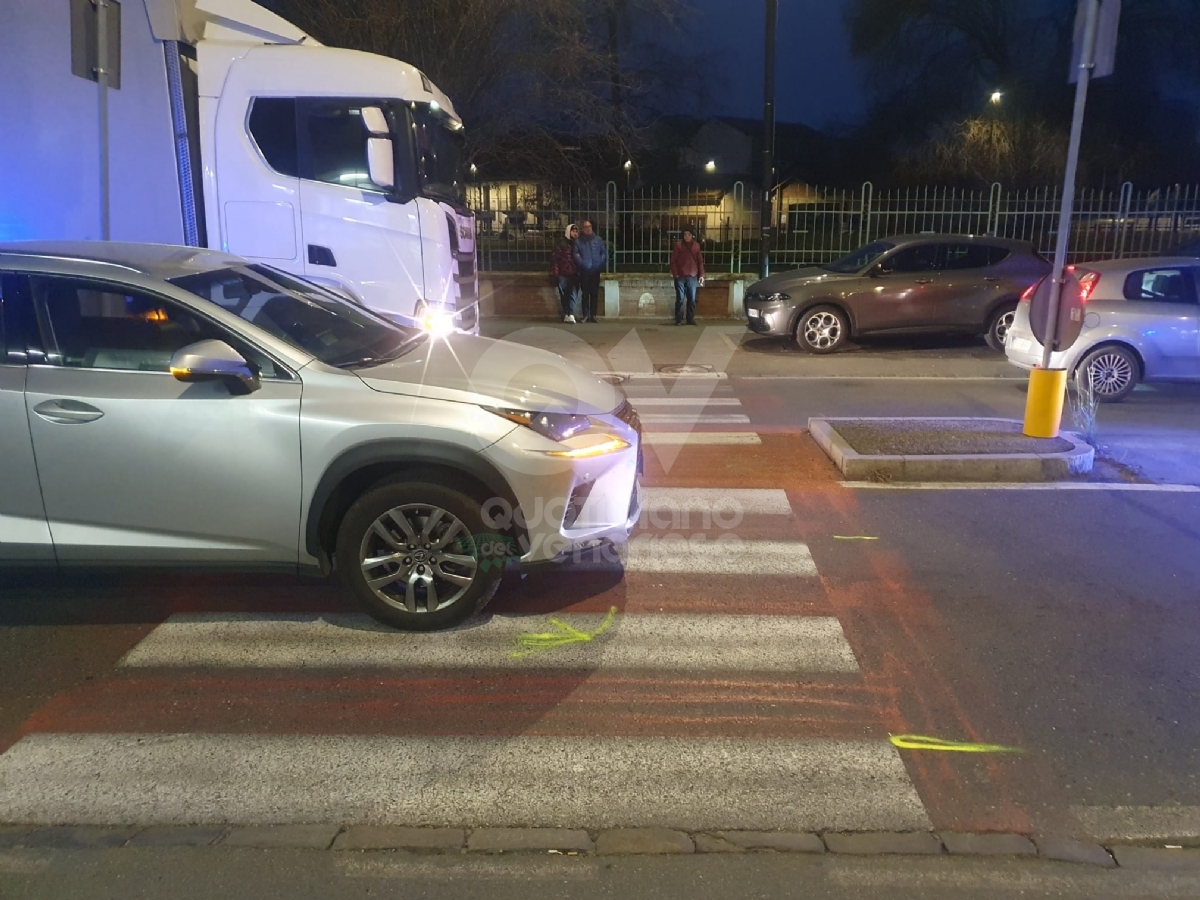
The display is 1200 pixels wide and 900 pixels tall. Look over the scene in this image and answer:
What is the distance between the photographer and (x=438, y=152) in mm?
9977

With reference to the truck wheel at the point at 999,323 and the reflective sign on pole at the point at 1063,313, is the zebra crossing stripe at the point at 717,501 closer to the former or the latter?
the reflective sign on pole at the point at 1063,313

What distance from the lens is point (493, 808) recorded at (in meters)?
3.35

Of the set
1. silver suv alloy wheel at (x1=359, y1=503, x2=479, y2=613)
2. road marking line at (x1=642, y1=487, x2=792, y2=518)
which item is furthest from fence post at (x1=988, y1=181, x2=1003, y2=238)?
silver suv alloy wheel at (x1=359, y1=503, x2=479, y2=613)

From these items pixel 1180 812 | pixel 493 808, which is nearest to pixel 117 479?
pixel 493 808

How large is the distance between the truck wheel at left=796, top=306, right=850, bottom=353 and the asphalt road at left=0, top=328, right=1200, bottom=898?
8046 millimetres

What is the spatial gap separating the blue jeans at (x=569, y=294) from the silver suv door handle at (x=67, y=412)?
13.7 metres

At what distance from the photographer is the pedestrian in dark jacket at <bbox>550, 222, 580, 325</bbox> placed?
17.4 meters

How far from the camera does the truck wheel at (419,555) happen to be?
445cm

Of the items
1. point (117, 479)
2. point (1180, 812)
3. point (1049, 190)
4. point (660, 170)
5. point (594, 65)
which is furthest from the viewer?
point (660, 170)

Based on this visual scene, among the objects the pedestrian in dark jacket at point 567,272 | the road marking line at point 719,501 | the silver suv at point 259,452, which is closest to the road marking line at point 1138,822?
the silver suv at point 259,452

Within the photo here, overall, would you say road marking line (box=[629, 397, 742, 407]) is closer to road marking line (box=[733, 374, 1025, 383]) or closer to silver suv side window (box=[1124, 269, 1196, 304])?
road marking line (box=[733, 374, 1025, 383])

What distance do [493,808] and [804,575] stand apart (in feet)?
8.84

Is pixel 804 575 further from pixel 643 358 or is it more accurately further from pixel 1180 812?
pixel 643 358

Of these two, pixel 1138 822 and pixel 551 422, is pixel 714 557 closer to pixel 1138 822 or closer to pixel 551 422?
pixel 551 422
